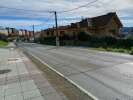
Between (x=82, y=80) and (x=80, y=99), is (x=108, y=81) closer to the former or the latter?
(x=82, y=80)

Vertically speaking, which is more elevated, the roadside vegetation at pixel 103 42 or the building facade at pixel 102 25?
the building facade at pixel 102 25

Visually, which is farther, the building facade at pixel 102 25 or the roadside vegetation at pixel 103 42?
the building facade at pixel 102 25

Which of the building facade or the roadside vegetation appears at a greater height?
the building facade

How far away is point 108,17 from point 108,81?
46335 mm

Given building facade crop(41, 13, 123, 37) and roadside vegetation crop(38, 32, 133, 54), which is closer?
roadside vegetation crop(38, 32, 133, 54)

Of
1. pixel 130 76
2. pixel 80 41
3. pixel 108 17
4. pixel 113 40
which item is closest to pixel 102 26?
pixel 108 17

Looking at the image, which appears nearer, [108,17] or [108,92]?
[108,92]

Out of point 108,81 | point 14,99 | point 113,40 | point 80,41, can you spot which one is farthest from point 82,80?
point 80,41

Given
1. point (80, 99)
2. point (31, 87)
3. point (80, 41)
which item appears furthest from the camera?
point (80, 41)

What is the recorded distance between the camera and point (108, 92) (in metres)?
7.01

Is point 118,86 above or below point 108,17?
Answer: below

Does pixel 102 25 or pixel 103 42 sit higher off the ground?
pixel 102 25

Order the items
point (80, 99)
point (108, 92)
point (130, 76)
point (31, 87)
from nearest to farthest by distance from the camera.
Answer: point (80, 99)
point (108, 92)
point (31, 87)
point (130, 76)

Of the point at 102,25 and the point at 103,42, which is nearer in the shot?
the point at 103,42
